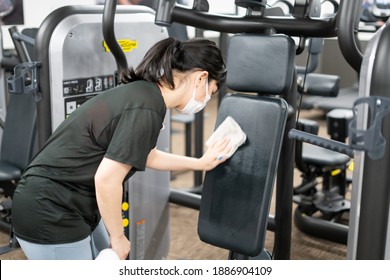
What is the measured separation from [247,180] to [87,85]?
960mm

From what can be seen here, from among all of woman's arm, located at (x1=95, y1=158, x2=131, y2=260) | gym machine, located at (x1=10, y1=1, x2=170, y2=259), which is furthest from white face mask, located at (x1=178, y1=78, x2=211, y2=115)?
gym machine, located at (x1=10, y1=1, x2=170, y2=259)

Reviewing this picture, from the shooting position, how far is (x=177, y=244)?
11.0 feet

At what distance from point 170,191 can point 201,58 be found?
1.47m

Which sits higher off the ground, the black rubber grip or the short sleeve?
the black rubber grip

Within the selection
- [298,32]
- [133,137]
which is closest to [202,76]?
[133,137]

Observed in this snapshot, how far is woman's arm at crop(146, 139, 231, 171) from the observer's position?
1.92 meters

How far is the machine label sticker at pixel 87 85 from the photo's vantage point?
2.34m

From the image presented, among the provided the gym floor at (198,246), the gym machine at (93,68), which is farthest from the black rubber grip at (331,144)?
the gym floor at (198,246)

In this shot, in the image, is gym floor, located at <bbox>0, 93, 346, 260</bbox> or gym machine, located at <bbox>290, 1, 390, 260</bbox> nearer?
gym machine, located at <bbox>290, 1, 390, 260</bbox>

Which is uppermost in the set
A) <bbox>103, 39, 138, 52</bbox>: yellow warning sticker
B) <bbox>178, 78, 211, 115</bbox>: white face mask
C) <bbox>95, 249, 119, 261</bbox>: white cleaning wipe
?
<bbox>103, 39, 138, 52</bbox>: yellow warning sticker

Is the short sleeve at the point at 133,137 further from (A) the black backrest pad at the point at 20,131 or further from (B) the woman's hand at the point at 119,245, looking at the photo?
(A) the black backrest pad at the point at 20,131

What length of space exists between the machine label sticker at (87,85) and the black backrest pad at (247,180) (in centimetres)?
76

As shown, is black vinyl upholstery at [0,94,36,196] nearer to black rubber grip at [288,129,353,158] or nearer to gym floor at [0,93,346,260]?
gym floor at [0,93,346,260]
